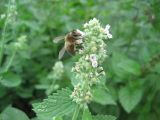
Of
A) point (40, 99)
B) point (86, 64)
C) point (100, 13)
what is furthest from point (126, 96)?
point (86, 64)

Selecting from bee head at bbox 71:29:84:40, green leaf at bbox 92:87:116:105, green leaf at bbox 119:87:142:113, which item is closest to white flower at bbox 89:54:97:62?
bee head at bbox 71:29:84:40

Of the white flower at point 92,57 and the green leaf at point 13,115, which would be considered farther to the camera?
the green leaf at point 13,115

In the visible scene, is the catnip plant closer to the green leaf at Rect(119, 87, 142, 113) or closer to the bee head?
the bee head

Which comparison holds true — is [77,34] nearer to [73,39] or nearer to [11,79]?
[73,39]

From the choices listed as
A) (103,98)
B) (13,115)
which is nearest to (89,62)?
(13,115)

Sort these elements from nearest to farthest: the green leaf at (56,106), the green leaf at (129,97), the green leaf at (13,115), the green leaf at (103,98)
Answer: the green leaf at (56,106), the green leaf at (13,115), the green leaf at (103,98), the green leaf at (129,97)

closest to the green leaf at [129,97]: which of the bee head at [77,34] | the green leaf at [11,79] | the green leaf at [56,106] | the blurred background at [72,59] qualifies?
the blurred background at [72,59]

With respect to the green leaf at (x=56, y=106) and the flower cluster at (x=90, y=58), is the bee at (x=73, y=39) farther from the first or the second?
the green leaf at (x=56, y=106)
